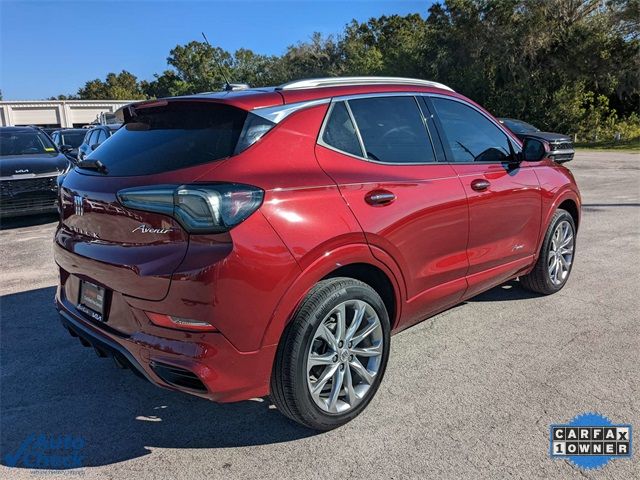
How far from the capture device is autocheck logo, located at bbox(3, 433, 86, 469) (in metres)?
2.66

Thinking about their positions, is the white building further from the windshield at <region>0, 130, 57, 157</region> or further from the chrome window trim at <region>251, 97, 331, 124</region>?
the chrome window trim at <region>251, 97, 331, 124</region>

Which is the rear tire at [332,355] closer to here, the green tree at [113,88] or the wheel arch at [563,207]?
the wheel arch at [563,207]

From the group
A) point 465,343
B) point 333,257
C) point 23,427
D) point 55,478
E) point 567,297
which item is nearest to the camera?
point 55,478

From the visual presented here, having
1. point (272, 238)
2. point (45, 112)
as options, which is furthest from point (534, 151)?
point (45, 112)

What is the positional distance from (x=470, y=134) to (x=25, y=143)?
935cm

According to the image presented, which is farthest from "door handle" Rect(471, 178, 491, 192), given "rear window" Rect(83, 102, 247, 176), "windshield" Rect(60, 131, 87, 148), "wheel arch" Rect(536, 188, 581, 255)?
"windshield" Rect(60, 131, 87, 148)

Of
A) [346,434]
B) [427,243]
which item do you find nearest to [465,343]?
[427,243]

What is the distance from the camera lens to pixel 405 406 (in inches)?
123

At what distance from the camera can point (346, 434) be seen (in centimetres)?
287

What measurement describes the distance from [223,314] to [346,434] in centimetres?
107

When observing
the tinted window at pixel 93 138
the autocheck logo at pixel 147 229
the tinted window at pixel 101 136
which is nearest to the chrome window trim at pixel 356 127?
the autocheck logo at pixel 147 229

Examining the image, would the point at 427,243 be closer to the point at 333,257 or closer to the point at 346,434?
the point at 333,257

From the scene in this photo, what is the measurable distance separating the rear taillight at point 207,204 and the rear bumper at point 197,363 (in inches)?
20.7

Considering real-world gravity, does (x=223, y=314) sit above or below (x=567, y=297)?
above
